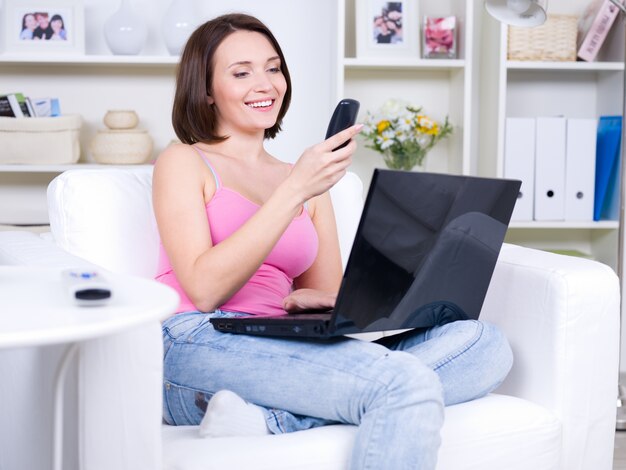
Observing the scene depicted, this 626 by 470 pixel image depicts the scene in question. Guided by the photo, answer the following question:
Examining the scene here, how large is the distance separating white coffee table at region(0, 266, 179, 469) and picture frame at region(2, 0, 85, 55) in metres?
1.86

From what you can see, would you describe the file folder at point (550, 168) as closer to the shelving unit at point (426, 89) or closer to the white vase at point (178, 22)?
the shelving unit at point (426, 89)

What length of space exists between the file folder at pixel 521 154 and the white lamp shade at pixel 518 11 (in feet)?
1.98

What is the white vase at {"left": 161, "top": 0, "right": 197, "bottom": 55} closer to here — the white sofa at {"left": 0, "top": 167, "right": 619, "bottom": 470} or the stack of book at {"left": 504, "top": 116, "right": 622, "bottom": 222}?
the stack of book at {"left": 504, "top": 116, "right": 622, "bottom": 222}

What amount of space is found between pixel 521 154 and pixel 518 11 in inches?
26.4

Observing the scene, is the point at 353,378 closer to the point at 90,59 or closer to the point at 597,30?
the point at 90,59

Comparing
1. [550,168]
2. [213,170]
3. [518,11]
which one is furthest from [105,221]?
[550,168]

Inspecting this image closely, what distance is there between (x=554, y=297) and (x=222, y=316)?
0.51m

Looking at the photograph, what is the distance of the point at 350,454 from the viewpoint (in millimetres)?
1145

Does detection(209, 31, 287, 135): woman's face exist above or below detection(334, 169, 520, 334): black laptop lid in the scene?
above

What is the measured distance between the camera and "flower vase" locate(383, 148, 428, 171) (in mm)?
2783

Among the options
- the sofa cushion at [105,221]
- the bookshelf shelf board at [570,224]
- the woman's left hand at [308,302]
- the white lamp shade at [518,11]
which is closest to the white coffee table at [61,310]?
the woman's left hand at [308,302]

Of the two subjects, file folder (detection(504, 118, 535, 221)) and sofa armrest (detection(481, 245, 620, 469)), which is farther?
file folder (detection(504, 118, 535, 221))

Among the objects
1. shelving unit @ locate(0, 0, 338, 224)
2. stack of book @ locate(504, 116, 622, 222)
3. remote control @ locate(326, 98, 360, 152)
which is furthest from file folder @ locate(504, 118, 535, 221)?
remote control @ locate(326, 98, 360, 152)

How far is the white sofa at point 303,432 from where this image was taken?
3.33 feet
